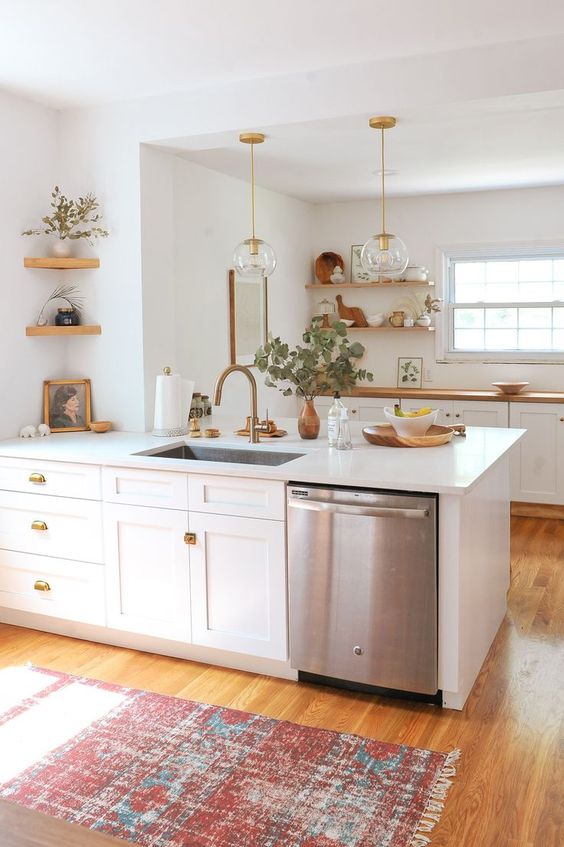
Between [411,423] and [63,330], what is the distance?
1.79 m

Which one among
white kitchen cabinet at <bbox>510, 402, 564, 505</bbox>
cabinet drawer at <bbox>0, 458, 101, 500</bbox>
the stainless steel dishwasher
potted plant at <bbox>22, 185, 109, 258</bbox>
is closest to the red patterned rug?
the stainless steel dishwasher

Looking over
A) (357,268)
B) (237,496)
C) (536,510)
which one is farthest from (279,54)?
(536,510)

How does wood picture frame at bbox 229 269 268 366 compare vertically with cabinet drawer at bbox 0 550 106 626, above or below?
above

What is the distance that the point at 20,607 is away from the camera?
3674 mm

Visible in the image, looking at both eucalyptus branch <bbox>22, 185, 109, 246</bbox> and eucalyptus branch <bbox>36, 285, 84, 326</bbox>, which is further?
eucalyptus branch <bbox>36, 285, 84, 326</bbox>

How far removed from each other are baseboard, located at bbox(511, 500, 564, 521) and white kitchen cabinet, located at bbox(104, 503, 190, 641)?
325cm

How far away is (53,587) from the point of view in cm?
358

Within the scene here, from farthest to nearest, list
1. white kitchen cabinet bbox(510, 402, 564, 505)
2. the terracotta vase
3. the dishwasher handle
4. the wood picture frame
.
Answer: white kitchen cabinet bbox(510, 402, 564, 505) → the wood picture frame → the terracotta vase → the dishwasher handle

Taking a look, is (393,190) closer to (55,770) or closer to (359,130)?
(359,130)

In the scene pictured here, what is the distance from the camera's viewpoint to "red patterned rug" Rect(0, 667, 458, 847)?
7.30 feet

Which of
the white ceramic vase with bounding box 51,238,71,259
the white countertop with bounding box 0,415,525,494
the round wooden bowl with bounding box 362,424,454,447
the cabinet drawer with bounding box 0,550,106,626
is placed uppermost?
the white ceramic vase with bounding box 51,238,71,259

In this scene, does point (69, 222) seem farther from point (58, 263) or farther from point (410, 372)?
point (410, 372)

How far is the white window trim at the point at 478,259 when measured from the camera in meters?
6.09

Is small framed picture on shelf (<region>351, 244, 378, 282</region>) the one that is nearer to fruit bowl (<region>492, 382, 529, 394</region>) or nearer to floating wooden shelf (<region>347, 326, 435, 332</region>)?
floating wooden shelf (<region>347, 326, 435, 332</region>)
